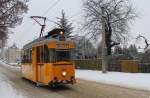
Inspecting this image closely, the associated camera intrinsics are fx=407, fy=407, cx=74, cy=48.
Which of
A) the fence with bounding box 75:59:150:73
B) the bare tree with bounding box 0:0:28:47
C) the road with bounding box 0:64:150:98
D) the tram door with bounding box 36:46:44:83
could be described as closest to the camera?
the road with bounding box 0:64:150:98

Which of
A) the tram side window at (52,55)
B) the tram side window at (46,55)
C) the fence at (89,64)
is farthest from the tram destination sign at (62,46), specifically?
the fence at (89,64)

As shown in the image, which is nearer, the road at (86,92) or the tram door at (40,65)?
the road at (86,92)

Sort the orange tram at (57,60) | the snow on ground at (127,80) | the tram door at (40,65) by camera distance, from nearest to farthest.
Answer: the orange tram at (57,60) < the tram door at (40,65) < the snow on ground at (127,80)

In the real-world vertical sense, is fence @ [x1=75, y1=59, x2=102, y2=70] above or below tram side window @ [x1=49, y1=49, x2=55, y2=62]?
below

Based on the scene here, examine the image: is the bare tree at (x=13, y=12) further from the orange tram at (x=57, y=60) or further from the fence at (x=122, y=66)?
the fence at (x=122, y=66)

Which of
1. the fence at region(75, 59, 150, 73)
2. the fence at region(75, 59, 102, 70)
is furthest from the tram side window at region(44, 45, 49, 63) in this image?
the fence at region(75, 59, 102, 70)

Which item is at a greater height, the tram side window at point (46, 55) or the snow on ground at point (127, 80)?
the tram side window at point (46, 55)

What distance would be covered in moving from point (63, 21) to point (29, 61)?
52.6 m

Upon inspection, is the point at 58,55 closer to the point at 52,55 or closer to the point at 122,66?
the point at 52,55

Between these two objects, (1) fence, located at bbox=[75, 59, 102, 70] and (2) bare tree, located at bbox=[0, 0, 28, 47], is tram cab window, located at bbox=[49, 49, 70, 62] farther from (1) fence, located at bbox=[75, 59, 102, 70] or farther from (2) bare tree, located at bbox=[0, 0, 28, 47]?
(1) fence, located at bbox=[75, 59, 102, 70]

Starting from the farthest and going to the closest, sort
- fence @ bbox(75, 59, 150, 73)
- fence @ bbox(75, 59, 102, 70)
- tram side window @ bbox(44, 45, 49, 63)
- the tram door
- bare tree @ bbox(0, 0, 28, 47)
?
fence @ bbox(75, 59, 102, 70) → fence @ bbox(75, 59, 150, 73) → bare tree @ bbox(0, 0, 28, 47) → the tram door → tram side window @ bbox(44, 45, 49, 63)

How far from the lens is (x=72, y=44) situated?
2216cm

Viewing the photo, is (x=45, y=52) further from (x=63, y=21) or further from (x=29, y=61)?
(x=63, y=21)

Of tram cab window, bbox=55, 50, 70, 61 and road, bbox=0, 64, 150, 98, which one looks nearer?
road, bbox=0, 64, 150, 98
